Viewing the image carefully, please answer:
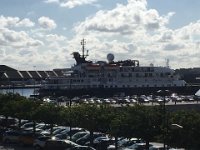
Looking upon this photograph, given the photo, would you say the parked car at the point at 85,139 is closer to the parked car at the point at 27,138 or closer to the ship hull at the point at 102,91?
the parked car at the point at 27,138

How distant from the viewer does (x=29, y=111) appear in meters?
46.8

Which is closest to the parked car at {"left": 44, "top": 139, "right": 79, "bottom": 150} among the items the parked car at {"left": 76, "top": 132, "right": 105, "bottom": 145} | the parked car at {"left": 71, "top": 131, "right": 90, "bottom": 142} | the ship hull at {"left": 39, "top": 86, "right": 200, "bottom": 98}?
the parked car at {"left": 76, "top": 132, "right": 105, "bottom": 145}

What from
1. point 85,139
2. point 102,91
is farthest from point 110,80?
point 85,139

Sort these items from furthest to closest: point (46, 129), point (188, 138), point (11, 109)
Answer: point (11, 109) → point (46, 129) → point (188, 138)

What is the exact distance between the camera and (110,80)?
407 ft

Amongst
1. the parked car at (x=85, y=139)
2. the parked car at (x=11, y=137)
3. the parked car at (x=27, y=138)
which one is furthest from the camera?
the parked car at (x=11, y=137)

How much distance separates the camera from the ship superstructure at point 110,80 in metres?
123

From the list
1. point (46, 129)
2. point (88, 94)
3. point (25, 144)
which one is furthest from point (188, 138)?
point (88, 94)

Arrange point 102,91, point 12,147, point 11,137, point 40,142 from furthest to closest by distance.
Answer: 1. point 102,91
2. point 11,137
3. point 12,147
4. point 40,142

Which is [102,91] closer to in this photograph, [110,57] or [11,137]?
[110,57]

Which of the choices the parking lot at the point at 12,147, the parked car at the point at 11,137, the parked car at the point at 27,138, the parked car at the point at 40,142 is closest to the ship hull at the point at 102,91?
the parked car at the point at 11,137

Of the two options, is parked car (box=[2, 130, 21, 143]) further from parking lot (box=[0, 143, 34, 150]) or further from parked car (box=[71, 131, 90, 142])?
parked car (box=[71, 131, 90, 142])

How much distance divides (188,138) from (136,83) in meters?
99.9

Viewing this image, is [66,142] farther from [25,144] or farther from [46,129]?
[46,129]
